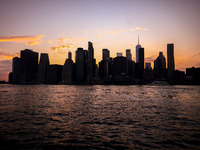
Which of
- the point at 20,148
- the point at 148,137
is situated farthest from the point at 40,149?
the point at 148,137

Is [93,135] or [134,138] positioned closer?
[134,138]

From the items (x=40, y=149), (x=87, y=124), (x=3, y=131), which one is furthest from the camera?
(x=87, y=124)

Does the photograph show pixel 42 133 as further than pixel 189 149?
Yes

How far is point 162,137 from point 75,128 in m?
11.6

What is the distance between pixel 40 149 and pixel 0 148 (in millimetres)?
3875

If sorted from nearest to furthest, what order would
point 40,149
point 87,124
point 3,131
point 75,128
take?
point 40,149
point 3,131
point 75,128
point 87,124

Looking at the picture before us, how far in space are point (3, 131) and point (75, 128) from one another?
9.51 m

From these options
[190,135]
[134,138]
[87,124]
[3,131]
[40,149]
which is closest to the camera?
[40,149]

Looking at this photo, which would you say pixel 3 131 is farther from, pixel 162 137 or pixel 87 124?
pixel 162 137

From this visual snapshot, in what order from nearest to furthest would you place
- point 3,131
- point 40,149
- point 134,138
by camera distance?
point 40,149, point 134,138, point 3,131

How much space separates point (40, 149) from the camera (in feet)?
46.3

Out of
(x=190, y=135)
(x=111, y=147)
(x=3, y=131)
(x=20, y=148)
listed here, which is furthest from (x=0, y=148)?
(x=190, y=135)

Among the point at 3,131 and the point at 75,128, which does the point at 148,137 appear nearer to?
the point at 75,128

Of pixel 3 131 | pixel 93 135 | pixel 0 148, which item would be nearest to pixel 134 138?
pixel 93 135
